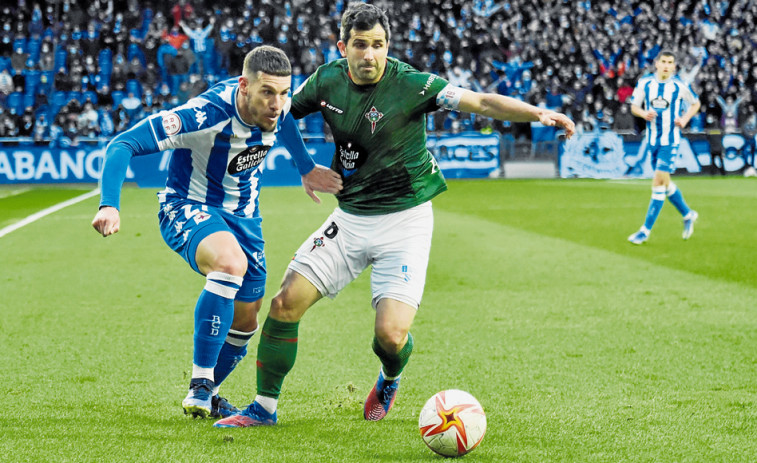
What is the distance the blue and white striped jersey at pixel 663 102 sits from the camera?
12.4 meters

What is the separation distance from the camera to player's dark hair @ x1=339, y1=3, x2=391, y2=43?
446 centimetres

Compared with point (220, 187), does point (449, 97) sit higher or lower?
higher

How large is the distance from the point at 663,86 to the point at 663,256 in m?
2.94

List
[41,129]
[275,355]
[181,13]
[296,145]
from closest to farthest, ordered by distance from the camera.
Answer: [275,355], [296,145], [41,129], [181,13]

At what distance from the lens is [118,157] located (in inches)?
171

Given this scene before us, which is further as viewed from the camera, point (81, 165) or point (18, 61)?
point (18, 61)

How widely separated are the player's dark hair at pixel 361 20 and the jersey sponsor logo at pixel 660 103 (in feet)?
28.8

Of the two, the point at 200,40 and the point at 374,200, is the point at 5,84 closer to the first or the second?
the point at 200,40

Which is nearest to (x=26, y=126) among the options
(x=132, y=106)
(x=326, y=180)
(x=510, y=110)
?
(x=132, y=106)

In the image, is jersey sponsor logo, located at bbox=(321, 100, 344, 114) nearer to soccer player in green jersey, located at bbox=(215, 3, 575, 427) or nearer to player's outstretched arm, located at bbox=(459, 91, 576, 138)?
soccer player in green jersey, located at bbox=(215, 3, 575, 427)

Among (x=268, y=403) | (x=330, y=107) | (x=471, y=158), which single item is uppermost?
(x=330, y=107)

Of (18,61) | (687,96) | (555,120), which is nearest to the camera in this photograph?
(555,120)

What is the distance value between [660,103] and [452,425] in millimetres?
9646

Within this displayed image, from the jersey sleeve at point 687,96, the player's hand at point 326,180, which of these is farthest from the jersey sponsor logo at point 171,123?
the jersey sleeve at point 687,96
